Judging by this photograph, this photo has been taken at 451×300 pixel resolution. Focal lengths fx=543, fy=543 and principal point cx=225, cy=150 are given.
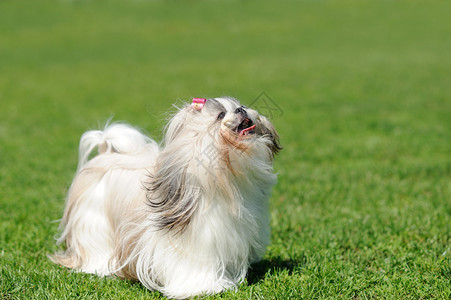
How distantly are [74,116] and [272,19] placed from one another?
23.7 meters

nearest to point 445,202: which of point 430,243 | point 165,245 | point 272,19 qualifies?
point 430,243

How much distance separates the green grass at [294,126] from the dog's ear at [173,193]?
49 cm

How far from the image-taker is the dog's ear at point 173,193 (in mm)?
3434

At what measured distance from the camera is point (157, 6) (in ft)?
124

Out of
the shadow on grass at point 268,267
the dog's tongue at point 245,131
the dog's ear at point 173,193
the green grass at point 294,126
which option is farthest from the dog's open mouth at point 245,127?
the shadow on grass at point 268,267

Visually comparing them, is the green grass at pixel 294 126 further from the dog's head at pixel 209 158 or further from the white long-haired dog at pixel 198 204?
the dog's head at pixel 209 158

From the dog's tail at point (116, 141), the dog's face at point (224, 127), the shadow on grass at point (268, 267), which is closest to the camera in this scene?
the dog's face at point (224, 127)

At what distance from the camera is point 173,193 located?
348cm

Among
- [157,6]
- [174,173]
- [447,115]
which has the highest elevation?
[174,173]

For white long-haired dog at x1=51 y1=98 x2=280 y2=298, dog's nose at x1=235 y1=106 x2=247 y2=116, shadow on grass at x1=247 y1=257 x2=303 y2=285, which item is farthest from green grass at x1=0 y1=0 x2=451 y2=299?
dog's nose at x1=235 y1=106 x2=247 y2=116

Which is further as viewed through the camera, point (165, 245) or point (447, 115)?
point (447, 115)

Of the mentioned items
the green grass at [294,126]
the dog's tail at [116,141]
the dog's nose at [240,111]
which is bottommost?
the green grass at [294,126]

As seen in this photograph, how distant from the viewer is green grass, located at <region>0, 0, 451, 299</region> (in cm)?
420

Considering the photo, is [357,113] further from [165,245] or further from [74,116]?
[165,245]
